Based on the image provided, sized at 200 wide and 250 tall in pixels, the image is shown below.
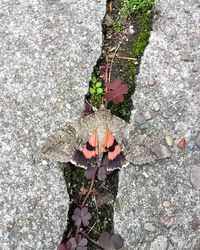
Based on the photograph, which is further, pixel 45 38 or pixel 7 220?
pixel 45 38

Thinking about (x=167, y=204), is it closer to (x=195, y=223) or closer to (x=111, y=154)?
(x=195, y=223)

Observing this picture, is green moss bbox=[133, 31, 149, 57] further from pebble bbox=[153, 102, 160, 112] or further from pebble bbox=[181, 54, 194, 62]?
pebble bbox=[153, 102, 160, 112]

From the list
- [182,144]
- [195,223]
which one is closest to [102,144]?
[182,144]

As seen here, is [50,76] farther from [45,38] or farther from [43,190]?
[43,190]

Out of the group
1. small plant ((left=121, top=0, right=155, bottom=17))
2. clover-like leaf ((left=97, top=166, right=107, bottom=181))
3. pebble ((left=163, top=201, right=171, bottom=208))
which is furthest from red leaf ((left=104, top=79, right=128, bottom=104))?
Result: pebble ((left=163, top=201, right=171, bottom=208))

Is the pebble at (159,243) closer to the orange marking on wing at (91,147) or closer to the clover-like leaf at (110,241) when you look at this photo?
the clover-like leaf at (110,241)

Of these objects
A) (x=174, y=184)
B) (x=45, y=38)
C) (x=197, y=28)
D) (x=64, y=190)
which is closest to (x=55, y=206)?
(x=64, y=190)
